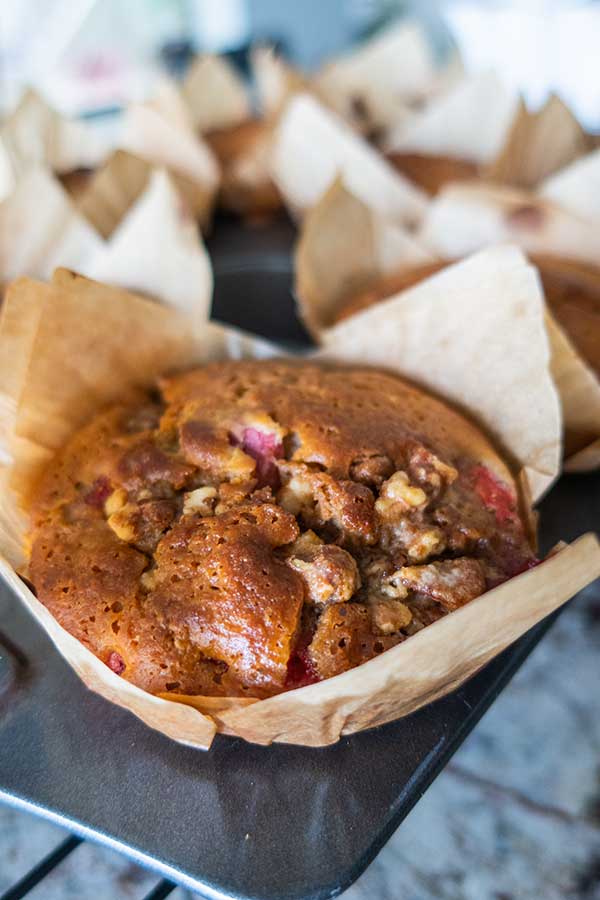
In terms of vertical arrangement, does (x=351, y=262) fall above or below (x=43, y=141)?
below

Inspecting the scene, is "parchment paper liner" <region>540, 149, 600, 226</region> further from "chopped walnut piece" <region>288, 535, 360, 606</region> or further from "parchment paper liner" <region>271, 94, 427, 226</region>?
"chopped walnut piece" <region>288, 535, 360, 606</region>

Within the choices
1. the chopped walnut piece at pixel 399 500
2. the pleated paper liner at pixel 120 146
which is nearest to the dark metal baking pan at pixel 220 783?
the chopped walnut piece at pixel 399 500

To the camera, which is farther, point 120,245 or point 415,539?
point 120,245

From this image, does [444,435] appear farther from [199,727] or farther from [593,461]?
[199,727]

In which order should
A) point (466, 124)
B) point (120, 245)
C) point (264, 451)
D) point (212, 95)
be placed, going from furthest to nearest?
point (212, 95) < point (466, 124) < point (120, 245) < point (264, 451)

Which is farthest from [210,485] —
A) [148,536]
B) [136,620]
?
[136,620]

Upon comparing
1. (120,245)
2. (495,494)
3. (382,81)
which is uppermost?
(120,245)

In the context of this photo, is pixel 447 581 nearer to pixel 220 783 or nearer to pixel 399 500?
pixel 399 500

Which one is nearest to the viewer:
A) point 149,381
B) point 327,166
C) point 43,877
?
point 43,877

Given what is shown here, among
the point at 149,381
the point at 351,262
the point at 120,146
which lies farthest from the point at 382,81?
the point at 149,381
